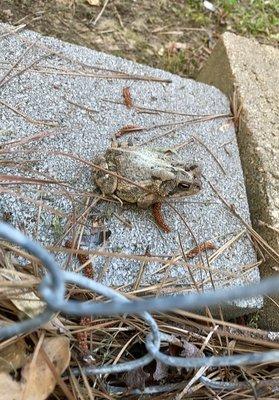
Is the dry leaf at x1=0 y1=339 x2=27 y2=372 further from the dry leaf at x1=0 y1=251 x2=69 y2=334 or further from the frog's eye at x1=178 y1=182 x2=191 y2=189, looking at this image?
the frog's eye at x1=178 y1=182 x2=191 y2=189

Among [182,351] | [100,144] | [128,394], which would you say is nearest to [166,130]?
[100,144]

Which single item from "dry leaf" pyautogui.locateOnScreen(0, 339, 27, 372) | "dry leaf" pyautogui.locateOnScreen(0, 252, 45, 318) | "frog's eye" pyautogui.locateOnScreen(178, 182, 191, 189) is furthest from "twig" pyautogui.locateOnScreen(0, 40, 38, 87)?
"dry leaf" pyautogui.locateOnScreen(0, 339, 27, 372)

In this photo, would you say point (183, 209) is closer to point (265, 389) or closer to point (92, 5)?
point (265, 389)

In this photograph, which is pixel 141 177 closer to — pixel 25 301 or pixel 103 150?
pixel 103 150

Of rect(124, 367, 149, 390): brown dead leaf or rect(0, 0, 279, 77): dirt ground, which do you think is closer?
rect(124, 367, 149, 390): brown dead leaf

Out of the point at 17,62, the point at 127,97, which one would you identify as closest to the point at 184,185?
the point at 127,97

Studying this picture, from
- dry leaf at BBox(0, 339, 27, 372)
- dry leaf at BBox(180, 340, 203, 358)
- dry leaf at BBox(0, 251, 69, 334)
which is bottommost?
dry leaf at BBox(180, 340, 203, 358)
